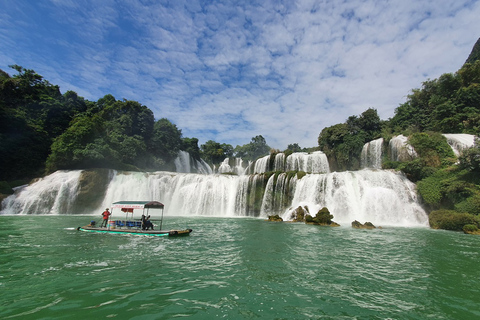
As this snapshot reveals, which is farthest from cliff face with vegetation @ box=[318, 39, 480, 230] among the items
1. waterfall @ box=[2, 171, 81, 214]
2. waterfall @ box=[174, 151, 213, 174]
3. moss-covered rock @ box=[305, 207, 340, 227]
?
waterfall @ box=[2, 171, 81, 214]

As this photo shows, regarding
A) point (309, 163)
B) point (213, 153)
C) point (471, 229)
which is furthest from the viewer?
point (213, 153)

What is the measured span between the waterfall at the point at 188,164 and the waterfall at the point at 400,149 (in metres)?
38.8

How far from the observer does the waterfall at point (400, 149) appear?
82.5ft

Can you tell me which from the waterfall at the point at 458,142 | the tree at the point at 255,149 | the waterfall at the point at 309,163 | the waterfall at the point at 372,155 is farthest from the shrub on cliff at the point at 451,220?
the tree at the point at 255,149

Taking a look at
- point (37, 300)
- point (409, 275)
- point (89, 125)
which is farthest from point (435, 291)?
point (89, 125)

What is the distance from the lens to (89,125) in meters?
33.3

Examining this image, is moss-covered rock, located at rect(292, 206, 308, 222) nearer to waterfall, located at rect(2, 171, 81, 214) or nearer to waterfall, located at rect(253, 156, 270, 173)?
waterfall, located at rect(253, 156, 270, 173)

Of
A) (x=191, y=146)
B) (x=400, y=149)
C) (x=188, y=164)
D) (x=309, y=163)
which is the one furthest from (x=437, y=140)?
(x=191, y=146)

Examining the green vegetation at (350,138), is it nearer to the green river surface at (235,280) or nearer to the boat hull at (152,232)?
the green river surface at (235,280)

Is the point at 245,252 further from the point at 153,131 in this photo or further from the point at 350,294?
the point at 153,131

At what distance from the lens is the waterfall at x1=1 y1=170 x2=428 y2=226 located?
20734mm

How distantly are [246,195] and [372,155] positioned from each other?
17355mm

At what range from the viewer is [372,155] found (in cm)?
3091

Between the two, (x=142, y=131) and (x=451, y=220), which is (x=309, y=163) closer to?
(x=451, y=220)
